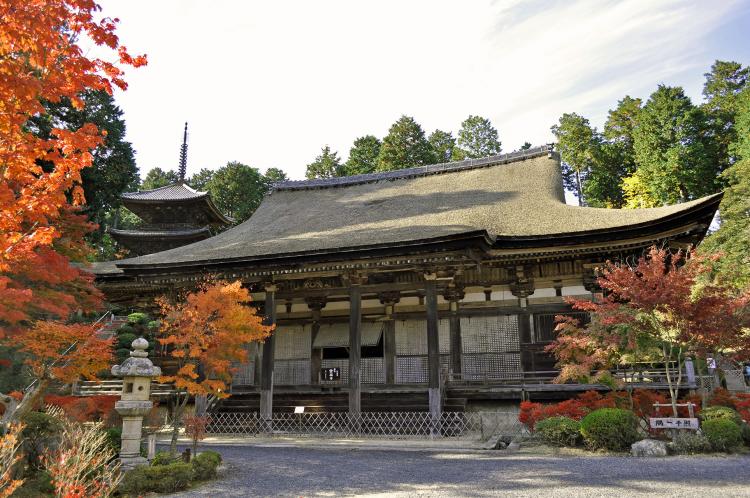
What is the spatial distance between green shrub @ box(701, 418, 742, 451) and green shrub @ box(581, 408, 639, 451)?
1.23m

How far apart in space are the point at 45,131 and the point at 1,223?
64.5 feet

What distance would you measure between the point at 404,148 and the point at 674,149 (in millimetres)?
20444

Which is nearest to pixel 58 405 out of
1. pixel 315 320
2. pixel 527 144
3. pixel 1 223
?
pixel 1 223

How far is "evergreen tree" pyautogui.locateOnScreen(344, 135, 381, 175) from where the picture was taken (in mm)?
47719

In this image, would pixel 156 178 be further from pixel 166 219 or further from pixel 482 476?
pixel 482 476

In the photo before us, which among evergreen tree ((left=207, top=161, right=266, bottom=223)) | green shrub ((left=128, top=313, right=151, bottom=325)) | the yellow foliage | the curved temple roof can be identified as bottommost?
green shrub ((left=128, top=313, right=151, bottom=325))

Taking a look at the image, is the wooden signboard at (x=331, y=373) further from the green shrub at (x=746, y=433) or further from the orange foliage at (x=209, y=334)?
the green shrub at (x=746, y=433)

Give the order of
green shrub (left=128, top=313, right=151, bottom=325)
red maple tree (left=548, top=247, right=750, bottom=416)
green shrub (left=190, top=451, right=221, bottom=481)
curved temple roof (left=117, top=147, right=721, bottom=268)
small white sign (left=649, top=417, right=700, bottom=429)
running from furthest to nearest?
green shrub (left=128, top=313, right=151, bottom=325) < curved temple roof (left=117, top=147, right=721, bottom=268) < red maple tree (left=548, top=247, right=750, bottom=416) < small white sign (left=649, top=417, right=700, bottom=429) < green shrub (left=190, top=451, right=221, bottom=481)

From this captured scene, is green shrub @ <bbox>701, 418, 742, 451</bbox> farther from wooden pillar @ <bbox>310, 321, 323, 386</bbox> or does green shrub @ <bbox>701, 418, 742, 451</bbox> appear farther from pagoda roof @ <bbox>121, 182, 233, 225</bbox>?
pagoda roof @ <bbox>121, 182, 233, 225</bbox>

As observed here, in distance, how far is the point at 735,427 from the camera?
375 inches

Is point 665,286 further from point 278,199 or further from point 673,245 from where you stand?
point 278,199

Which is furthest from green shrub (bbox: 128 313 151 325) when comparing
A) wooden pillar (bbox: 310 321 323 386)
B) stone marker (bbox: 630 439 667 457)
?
stone marker (bbox: 630 439 667 457)

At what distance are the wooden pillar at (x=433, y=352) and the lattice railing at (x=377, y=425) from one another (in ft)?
1.06

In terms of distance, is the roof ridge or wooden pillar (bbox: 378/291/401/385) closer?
wooden pillar (bbox: 378/291/401/385)
